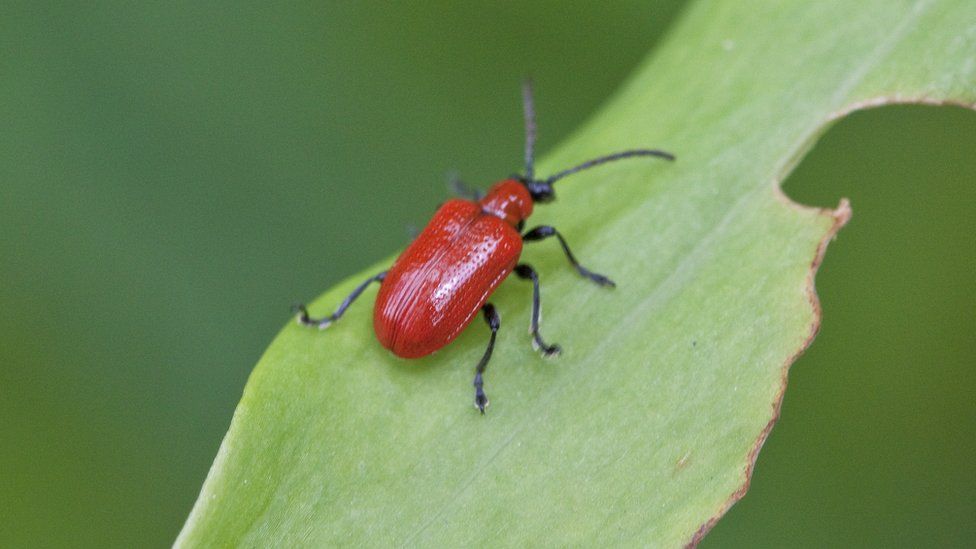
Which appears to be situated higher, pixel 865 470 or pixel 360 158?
pixel 360 158

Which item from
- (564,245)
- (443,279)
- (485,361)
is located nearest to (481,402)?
(485,361)

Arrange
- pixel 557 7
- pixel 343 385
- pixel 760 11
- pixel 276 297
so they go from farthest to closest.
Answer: pixel 557 7, pixel 276 297, pixel 760 11, pixel 343 385

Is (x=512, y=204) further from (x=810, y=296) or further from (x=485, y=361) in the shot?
(x=810, y=296)

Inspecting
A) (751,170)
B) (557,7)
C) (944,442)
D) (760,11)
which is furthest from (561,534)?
(557,7)

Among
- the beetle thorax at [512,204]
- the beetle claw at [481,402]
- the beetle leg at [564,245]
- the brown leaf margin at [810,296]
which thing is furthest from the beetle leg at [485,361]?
the brown leaf margin at [810,296]

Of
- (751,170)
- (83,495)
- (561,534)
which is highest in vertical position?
(751,170)

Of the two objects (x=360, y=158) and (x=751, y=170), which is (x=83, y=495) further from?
(x=751, y=170)

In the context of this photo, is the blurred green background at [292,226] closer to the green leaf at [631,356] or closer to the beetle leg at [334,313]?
the green leaf at [631,356]
